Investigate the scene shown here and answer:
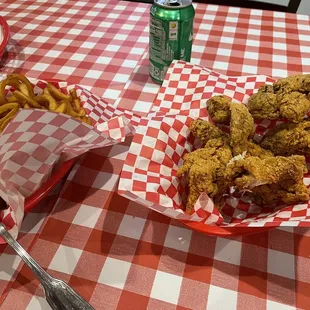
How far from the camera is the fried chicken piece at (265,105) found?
0.73 metres

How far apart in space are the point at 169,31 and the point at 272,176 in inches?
20.9

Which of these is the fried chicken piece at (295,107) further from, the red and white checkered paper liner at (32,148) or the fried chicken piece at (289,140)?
the red and white checkered paper liner at (32,148)

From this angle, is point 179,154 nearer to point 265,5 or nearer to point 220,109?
point 220,109

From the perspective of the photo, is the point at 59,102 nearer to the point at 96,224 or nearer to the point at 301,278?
the point at 96,224

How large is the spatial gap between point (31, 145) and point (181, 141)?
303 mm

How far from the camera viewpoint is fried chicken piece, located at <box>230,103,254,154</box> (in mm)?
689

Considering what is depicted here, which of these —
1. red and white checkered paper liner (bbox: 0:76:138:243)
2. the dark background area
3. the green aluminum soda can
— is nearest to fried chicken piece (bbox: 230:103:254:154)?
red and white checkered paper liner (bbox: 0:76:138:243)

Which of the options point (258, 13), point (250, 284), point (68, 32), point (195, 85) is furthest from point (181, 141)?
point (258, 13)

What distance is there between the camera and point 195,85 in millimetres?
907

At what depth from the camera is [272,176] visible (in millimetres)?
617

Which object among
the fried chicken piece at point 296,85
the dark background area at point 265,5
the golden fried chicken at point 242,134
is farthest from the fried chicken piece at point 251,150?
the dark background area at point 265,5

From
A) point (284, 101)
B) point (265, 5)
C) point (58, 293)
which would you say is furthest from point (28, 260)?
point (265, 5)

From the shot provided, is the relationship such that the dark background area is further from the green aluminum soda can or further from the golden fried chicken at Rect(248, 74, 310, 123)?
the golden fried chicken at Rect(248, 74, 310, 123)

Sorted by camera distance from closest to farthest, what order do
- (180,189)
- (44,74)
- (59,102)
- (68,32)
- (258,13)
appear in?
(180,189), (59,102), (44,74), (68,32), (258,13)
